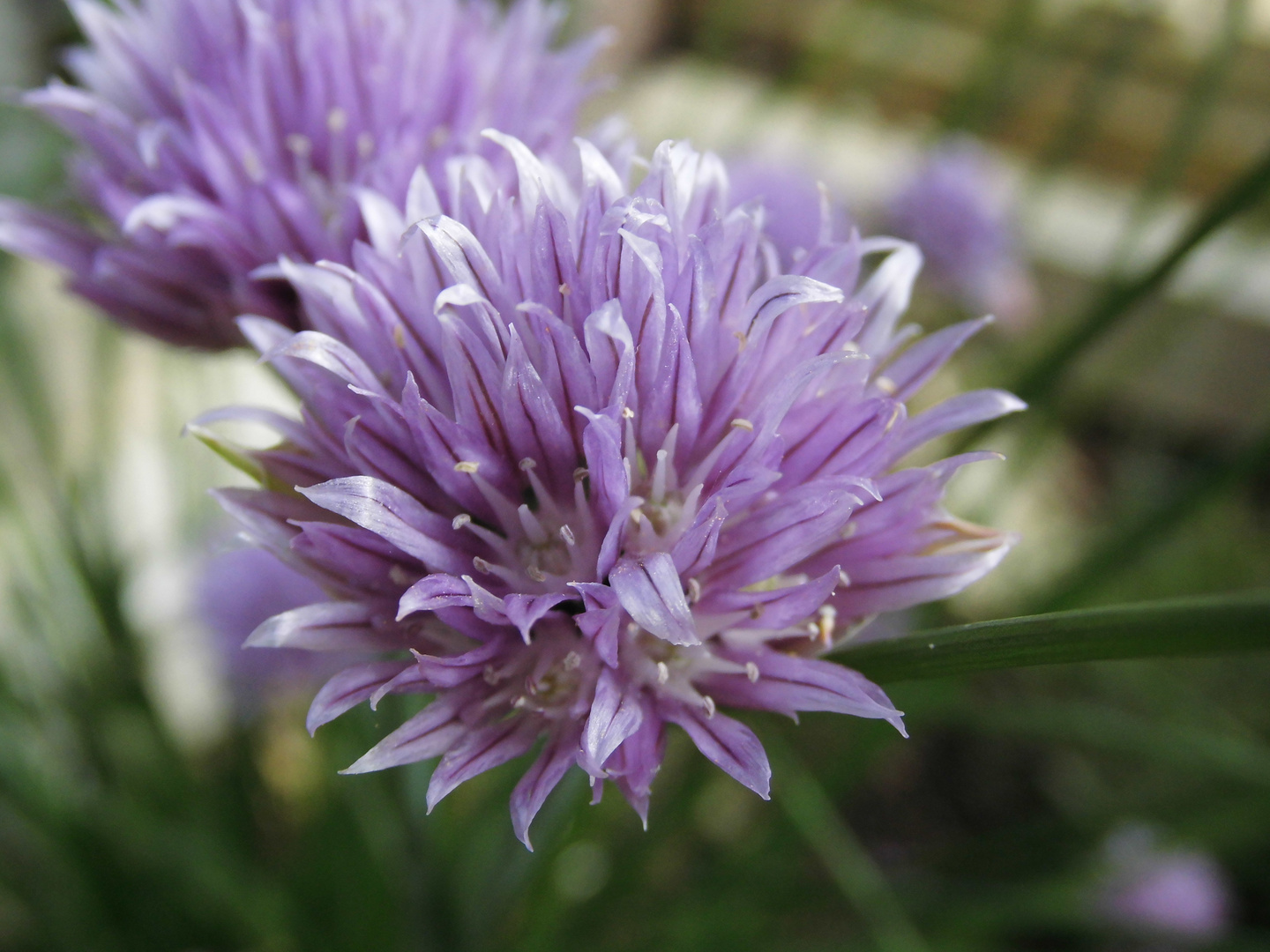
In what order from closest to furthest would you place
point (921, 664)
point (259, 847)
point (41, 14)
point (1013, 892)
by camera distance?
1. point (921, 664)
2. point (1013, 892)
3. point (259, 847)
4. point (41, 14)

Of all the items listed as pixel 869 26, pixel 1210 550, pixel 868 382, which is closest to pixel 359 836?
pixel 868 382

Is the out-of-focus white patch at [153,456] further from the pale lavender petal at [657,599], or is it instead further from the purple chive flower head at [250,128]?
the pale lavender petal at [657,599]

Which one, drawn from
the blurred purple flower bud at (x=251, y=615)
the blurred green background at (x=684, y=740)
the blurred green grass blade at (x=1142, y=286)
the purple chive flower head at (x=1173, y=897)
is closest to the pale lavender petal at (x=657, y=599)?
the blurred green background at (x=684, y=740)

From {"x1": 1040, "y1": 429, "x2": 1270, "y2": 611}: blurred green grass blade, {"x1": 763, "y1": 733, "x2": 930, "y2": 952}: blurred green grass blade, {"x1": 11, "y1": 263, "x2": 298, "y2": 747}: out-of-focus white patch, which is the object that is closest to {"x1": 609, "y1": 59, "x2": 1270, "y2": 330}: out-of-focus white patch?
{"x1": 11, "y1": 263, "x2": 298, "y2": 747}: out-of-focus white patch

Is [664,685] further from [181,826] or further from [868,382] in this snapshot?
[181,826]

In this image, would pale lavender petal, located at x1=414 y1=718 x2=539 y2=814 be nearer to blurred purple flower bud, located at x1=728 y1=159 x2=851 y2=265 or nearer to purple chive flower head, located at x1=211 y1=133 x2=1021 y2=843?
purple chive flower head, located at x1=211 y1=133 x2=1021 y2=843

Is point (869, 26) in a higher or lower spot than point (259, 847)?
higher
